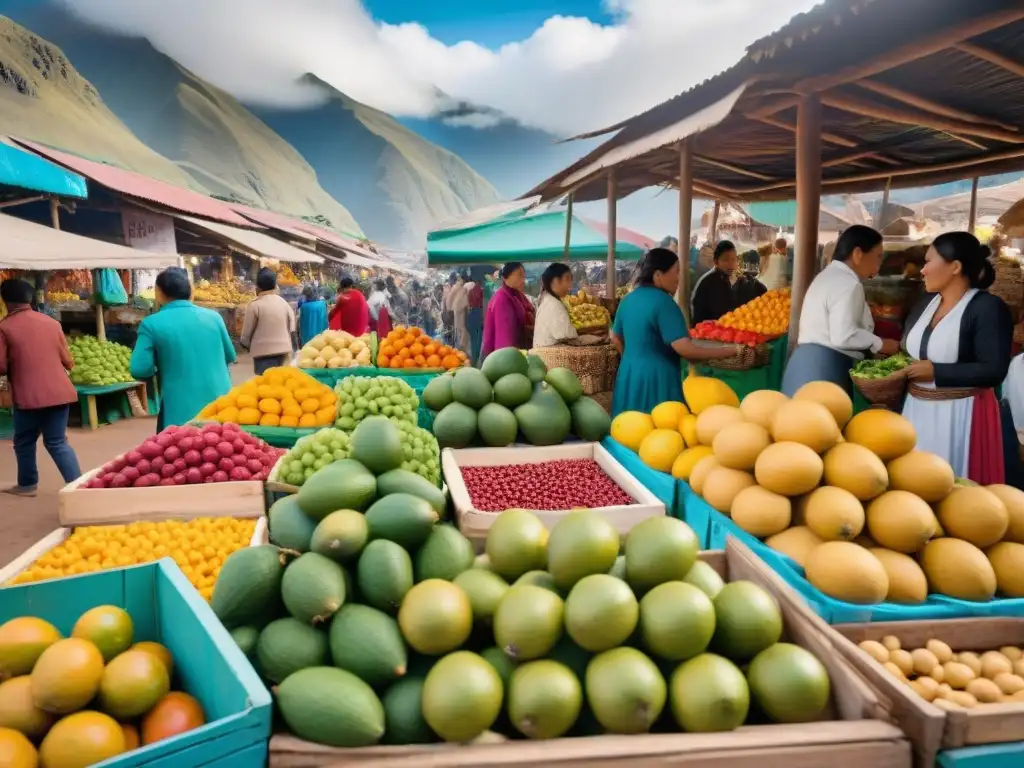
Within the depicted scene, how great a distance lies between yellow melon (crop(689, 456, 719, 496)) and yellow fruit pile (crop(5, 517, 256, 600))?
1.67 m

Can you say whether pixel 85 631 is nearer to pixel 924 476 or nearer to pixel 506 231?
pixel 924 476

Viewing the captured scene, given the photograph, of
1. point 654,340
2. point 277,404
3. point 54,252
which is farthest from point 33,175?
point 654,340

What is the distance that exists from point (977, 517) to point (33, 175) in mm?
9614

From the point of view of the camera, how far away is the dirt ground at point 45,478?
4613mm

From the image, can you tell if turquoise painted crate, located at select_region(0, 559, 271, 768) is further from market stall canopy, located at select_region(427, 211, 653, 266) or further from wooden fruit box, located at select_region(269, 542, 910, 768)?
market stall canopy, located at select_region(427, 211, 653, 266)

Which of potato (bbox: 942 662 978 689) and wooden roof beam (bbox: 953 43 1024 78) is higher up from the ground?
wooden roof beam (bbox: 953 43 1024 78)

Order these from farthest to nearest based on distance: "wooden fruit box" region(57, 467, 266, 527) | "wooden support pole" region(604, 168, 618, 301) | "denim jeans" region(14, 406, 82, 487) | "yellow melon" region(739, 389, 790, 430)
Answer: "wooden support pole" region(604, 168, 618, 301) → "denim jeans" region(14, 406, 82, 487) → "wooden fruit box" region(57, 467, 266, 527) → "yellow melon" region(739, 389, 790, 430)

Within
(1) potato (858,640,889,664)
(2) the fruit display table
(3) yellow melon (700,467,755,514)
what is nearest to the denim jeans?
(2) the fruit display table

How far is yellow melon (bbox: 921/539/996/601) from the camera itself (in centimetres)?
160

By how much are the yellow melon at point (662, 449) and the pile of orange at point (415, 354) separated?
2928mm

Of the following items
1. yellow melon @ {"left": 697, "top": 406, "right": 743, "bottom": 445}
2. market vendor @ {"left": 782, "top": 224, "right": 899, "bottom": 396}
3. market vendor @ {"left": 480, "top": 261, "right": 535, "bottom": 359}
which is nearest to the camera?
yellow melon @ {"left": 697, "top": 406, "right": 743, "bottom": 445}

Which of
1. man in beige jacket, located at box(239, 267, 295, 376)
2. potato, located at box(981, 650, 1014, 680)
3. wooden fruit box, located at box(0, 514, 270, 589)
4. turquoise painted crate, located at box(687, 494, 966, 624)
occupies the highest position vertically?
man in beige jacket, located at box(239, 267, 295, 376)

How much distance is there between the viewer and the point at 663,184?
26.8 ft

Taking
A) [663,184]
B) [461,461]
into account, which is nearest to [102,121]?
[663,184]
